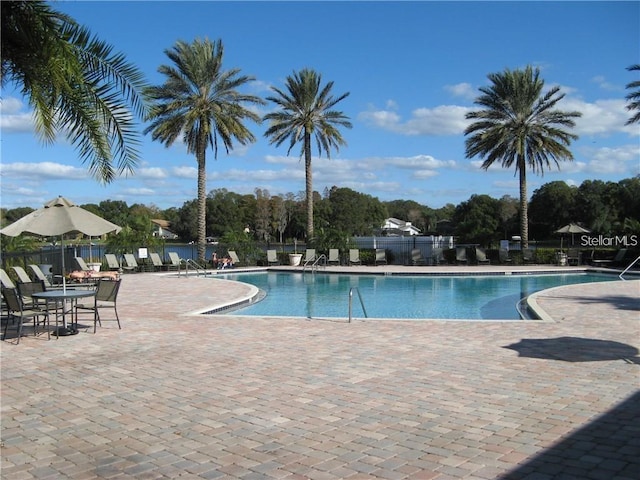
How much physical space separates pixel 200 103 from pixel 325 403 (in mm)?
23854

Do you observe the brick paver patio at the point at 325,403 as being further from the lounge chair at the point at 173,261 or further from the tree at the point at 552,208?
the tree at the point at 552,208

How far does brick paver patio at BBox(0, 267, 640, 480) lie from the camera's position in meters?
4.02

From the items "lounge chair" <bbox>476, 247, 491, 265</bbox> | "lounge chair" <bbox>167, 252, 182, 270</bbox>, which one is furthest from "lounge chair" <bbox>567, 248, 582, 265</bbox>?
"lounge chair" <bbox>167, 252, 182, 270</bbox>

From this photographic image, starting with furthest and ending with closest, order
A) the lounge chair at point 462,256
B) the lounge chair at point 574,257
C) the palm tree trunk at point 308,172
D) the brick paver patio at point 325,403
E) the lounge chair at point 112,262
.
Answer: the palm tree trunk at point 308,172 → the lounge chair at point 462,256 → the lounge chair at point 574,257 → the lounge chair at point 112,262 → the brick paver patio at point 325,403

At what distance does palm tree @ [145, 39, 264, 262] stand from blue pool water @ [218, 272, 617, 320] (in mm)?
7121

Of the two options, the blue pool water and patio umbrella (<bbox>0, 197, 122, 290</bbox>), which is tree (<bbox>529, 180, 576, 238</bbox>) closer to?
the blue pool water

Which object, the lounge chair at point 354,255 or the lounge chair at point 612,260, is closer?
the lounge chair at point 612,260

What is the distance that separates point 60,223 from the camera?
984cm

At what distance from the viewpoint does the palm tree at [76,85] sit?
203 inches

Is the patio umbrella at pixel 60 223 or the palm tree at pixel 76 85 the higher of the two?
the palm tree at pixel 76 85

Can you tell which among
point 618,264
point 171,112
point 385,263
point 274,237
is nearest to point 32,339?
point 171,112

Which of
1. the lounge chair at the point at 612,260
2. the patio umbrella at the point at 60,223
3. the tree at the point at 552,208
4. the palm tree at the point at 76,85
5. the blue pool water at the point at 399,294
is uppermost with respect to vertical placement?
the tree at the point at 552,208

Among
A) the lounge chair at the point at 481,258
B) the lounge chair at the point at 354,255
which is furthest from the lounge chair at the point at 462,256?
the lounge chair at the point at 354,255

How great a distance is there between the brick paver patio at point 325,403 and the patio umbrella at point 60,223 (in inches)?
71.0
